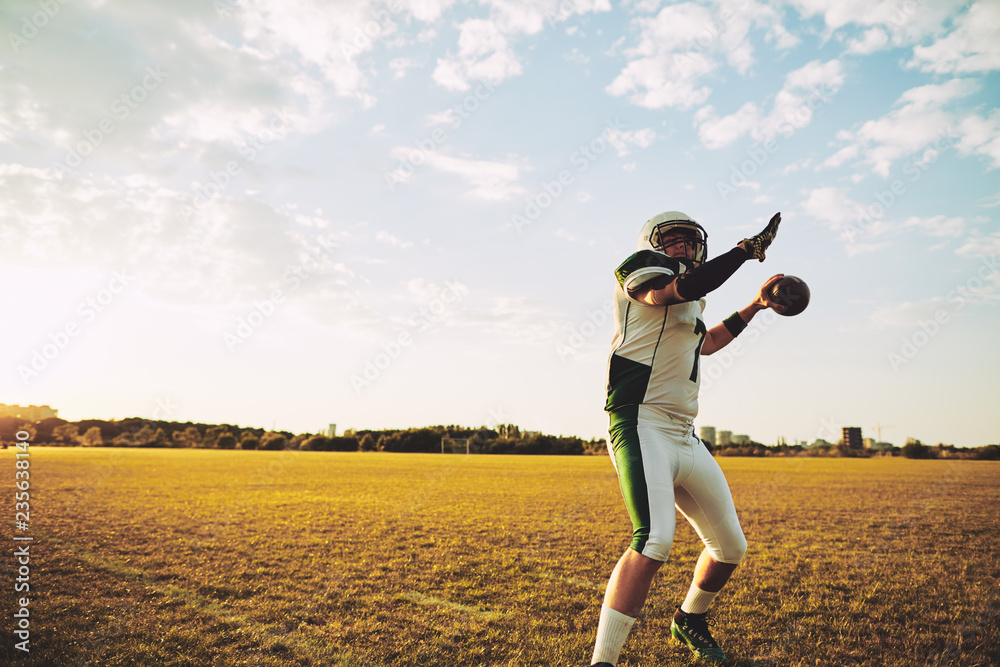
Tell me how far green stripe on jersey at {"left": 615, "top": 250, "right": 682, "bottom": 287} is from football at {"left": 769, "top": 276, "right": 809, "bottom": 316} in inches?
29.4

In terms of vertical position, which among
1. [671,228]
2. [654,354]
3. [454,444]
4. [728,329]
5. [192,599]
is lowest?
[454,444]

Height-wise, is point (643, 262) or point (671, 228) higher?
point (671, 228)

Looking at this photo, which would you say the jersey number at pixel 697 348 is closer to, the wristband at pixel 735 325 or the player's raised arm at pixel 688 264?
the player's raised arm at pixel 688 264

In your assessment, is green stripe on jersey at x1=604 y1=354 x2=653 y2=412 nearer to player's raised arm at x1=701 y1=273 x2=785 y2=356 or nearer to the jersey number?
the jersey number

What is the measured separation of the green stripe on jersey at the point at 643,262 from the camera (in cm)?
314

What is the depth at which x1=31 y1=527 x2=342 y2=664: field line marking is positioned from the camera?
12.2 feet

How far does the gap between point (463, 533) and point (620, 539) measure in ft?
7.83

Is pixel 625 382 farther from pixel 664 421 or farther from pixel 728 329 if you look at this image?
pixel 728 329

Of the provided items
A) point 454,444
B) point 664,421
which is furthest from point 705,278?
point 454,444

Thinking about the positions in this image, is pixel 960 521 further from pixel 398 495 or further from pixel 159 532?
pixel 159 532

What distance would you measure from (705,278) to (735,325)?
1413 millimetres

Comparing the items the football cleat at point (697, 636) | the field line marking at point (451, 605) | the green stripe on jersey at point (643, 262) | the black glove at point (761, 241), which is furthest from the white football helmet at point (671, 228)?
the field line marking at point (451, 605)

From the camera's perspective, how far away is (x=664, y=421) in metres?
3.26

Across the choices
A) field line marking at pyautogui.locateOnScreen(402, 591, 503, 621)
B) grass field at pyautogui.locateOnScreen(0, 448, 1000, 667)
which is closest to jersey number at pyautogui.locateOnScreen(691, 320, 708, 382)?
grass field at pyautogui.locateOnScreen(0, 448, 1000, 667)
